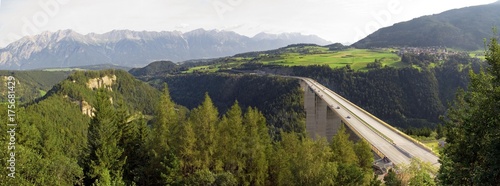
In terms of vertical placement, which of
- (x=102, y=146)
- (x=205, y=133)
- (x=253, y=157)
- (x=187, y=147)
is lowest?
(x=253, y=157)

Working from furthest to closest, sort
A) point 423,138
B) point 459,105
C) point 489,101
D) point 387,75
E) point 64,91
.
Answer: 1. point 387,75
2. point 64,91
3. point 423,138
4. point 459,105
5. point 489,101

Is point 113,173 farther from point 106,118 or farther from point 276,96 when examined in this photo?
point 276,96

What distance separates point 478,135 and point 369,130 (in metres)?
59.2

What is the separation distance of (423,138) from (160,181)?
58810 mm

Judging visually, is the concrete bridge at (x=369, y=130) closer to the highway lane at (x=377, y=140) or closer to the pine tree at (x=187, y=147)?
the highway lane at (x=377, y=140)

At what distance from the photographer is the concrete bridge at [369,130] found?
5637 centimetres

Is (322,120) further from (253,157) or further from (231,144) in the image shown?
(231,144)

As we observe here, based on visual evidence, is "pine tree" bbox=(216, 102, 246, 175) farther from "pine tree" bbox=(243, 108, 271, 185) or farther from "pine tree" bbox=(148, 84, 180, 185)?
"pine tree" bbox=(148, 84, 180, 185)

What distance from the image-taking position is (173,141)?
134 feet

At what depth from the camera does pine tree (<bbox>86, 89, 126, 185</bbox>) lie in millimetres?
39312

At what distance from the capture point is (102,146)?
39.9 metres

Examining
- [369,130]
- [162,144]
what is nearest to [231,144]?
[162,144]

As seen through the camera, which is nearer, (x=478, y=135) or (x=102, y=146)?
(x=478, y=135)

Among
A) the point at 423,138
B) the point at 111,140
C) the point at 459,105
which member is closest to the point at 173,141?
the point at 111,140
